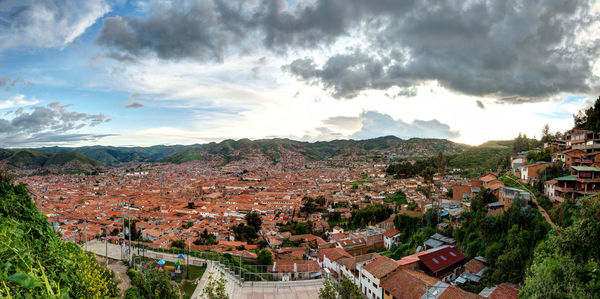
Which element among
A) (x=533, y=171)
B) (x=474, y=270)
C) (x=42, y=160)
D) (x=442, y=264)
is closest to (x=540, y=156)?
(x=533, y=171)

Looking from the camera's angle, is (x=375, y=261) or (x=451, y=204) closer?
(x=375, y=261)

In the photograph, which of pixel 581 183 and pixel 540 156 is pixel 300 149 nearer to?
pixel 540 156

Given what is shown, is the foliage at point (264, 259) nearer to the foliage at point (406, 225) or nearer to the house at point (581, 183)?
the foliage at point (406, 225)

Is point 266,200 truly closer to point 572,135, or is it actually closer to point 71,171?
point 572,135

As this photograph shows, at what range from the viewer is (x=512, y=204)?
15.8 metres

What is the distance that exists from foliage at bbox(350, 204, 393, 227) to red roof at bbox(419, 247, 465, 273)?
1347 cm

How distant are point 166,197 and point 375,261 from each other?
4868 centimetres

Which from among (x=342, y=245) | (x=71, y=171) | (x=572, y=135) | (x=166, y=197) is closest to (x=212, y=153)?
(x=71, y=171)

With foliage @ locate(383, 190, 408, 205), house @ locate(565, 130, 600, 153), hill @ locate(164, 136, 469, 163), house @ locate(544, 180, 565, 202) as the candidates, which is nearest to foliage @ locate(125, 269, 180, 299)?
house @ locate(544, 180, 565, 202)

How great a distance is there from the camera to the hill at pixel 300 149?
430ft

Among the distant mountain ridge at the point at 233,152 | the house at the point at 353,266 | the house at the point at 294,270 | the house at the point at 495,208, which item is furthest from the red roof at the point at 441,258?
the distant mountain ridge at the point at 233,152

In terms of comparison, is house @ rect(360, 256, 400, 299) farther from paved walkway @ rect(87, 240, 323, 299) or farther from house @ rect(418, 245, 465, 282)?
paved walkway @ rect(87, 240, 323, 299)

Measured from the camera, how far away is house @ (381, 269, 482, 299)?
13.0 metres

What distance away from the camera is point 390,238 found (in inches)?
1021
